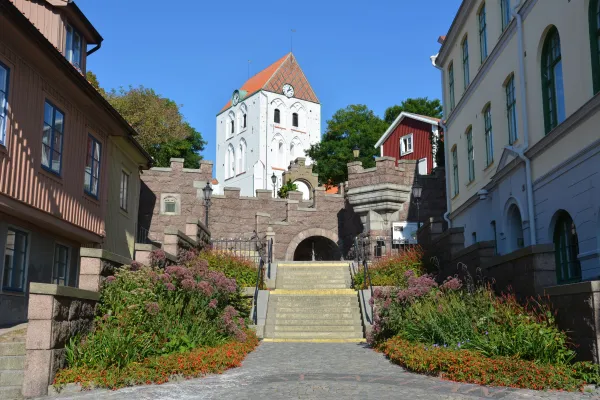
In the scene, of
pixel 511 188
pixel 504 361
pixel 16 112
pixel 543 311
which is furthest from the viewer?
pixel 511 188

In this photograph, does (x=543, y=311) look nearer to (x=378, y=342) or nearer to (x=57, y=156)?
(x=378, y=342)

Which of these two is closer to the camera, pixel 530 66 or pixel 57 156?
pixel 57 156

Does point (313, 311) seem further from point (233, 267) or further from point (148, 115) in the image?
point (148, 115)

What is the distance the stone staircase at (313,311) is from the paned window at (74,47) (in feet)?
27.8

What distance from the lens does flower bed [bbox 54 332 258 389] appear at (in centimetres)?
810

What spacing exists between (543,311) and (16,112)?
9876 mm

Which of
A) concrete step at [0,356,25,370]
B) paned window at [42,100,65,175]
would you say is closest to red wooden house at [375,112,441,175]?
paned window at [42,100,65,175]

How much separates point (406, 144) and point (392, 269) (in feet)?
93.4

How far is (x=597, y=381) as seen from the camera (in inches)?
303

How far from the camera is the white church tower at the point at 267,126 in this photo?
83.4 m

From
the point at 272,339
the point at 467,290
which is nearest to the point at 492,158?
the point at 467,290

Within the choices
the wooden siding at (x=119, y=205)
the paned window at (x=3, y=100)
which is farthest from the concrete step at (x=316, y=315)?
the paned window at (x=3, y=100)

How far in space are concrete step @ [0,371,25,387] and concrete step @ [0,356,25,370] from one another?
11 cm

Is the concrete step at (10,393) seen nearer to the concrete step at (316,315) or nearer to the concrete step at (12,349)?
the concrete step at (12,349)
